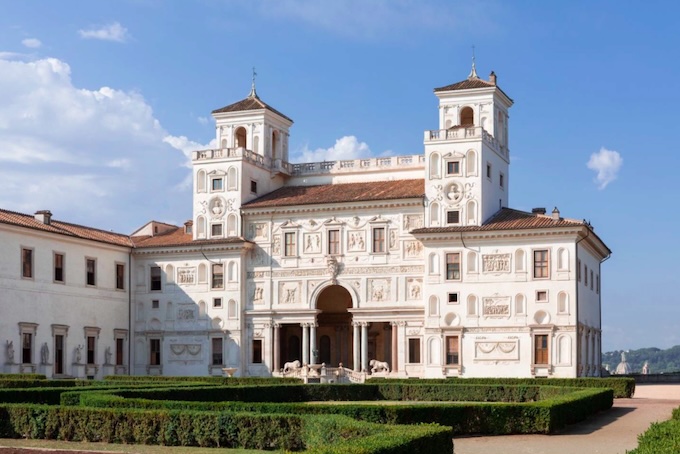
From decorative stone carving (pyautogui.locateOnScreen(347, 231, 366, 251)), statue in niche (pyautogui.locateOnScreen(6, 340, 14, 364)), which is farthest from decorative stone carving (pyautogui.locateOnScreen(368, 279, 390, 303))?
statue in niche (pyautogui.locateOnScreen(6, 340, 14, 364))

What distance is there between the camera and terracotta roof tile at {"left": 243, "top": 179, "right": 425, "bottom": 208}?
5509 cm

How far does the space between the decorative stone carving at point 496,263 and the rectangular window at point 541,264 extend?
4.46 ft

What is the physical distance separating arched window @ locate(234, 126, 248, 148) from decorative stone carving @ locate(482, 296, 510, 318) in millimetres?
18931

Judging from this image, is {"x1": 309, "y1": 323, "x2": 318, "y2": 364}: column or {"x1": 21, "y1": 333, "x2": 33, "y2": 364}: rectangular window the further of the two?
{"x1": 309, "y1": 323, "x2": 318, "y2": 364}: column

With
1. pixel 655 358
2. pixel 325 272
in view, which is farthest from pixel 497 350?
pixel 655 358

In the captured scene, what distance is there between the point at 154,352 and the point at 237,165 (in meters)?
11.5

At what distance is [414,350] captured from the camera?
53656 mm

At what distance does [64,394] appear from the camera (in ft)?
87.0

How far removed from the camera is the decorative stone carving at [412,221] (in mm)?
54219

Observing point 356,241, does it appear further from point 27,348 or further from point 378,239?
point 27,348

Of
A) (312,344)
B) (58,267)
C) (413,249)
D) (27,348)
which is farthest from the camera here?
(312,344)

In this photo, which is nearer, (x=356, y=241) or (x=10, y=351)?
(x=10, y=351)

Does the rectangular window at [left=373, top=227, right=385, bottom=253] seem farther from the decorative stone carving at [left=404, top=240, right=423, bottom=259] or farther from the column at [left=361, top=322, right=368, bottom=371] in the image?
the column at [left=361, top=322, right=368, bottom=371]

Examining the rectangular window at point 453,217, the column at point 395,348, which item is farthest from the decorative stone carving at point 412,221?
the column at point 395,348
